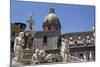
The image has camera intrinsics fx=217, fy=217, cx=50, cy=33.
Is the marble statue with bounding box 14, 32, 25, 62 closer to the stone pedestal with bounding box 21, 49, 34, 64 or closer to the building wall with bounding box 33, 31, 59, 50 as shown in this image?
the stone pedestal with bounding box 21, 49, 34, 64

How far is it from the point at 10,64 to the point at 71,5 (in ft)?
4.63

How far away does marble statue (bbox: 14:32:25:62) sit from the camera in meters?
3.33

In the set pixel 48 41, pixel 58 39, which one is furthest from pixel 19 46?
pixel 58 39

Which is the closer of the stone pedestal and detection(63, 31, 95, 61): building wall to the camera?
the stone pedestal

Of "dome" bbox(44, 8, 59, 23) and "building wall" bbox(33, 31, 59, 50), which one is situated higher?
"dome" bbox(44, 8, 59, 23)

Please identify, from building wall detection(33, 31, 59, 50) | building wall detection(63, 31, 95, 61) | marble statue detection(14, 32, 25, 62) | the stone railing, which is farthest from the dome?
the stone railing

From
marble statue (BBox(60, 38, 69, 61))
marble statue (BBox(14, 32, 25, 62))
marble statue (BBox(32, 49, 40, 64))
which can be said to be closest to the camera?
marble statue (BBox(14, 32, 25, 62))

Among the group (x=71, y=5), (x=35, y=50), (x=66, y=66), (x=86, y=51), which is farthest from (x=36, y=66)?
(x=71, y=5)

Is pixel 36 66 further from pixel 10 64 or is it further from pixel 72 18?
pixel 72 18

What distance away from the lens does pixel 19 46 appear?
11.0 feet

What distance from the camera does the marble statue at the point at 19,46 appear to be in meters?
3.33

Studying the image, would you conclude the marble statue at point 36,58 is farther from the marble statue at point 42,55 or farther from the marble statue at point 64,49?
the marble statue at point 64,49

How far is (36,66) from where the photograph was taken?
3.44m

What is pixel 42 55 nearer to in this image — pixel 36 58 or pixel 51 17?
pixel 36 58
